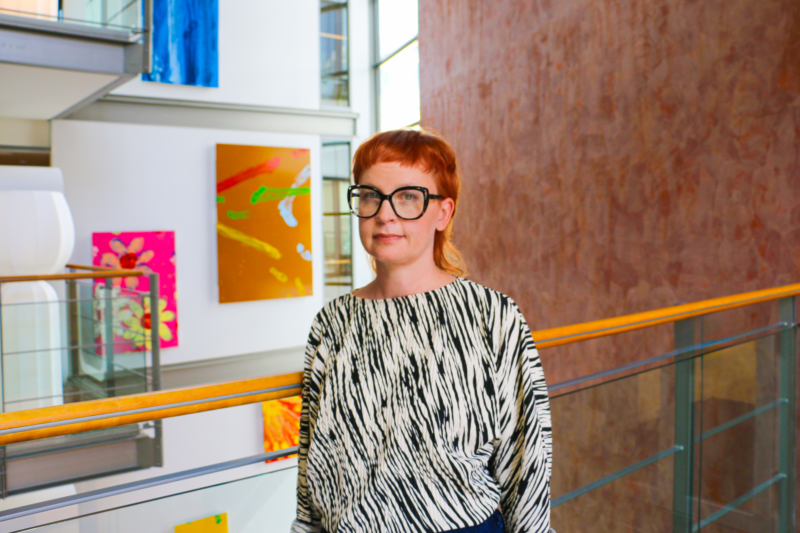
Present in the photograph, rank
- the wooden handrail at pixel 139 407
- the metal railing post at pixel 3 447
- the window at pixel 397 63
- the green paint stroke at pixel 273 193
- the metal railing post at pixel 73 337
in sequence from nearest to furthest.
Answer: the wooden handrail at pixel 139 407, the metal railing post at pixel 3 447, the metal railing post at pixel 73 337, the green paint stroke at pixel 273 193, the window at pixel 397 63

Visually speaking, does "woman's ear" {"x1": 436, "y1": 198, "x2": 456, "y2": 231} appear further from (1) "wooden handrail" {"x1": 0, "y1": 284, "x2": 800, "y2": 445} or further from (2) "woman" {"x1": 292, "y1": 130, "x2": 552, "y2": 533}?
(1) "wooden handrail" {"x1": 0, "y1": 284, "x2": 800, "y2": 445}

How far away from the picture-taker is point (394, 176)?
1094 mm

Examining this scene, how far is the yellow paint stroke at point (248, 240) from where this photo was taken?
24.8 feet

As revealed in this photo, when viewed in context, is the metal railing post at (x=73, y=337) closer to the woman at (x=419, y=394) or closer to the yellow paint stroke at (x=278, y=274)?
the yellow paint stroke at (x=278, y=274)

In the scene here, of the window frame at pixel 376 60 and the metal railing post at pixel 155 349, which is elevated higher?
the window frame at pixel 376 60

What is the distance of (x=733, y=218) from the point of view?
11.5ft

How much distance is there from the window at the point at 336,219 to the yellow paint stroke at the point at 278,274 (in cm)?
75

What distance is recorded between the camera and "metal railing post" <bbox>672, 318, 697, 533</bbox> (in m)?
2.25

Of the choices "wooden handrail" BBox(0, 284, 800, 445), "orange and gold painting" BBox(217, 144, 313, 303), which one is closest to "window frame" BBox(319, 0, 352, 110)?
"orange and gold painting" BBox(217, 144, 313, 303)

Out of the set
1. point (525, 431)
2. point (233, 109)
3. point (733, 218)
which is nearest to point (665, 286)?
point (733, 218)

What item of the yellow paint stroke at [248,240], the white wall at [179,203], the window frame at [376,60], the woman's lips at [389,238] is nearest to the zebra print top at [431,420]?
the woman's lips at [389,238]

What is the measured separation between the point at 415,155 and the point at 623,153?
3.40 meters

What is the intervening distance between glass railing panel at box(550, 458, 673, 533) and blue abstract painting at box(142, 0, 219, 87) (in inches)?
264

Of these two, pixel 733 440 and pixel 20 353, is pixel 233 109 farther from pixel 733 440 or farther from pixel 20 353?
pixel 733 440
